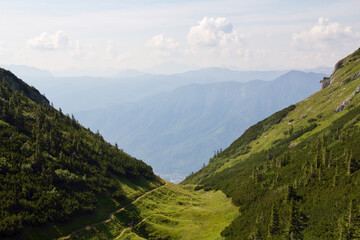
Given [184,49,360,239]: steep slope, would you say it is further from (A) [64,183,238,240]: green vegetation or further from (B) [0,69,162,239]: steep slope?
(B) [0,69,162,239]: steep slope

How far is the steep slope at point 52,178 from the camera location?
8200 centimetres

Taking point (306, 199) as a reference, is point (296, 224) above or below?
below

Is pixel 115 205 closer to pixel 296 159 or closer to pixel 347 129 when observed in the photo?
pixel 296 159

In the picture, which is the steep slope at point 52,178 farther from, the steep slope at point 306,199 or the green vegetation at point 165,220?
the steep slope at point 306,199

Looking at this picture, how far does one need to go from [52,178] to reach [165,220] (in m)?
52.9

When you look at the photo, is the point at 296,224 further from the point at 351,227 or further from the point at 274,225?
the point at 351,227

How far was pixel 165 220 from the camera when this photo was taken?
118m

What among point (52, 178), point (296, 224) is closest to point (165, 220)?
point (52, 178)

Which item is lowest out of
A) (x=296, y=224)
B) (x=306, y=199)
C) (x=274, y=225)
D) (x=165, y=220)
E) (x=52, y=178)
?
(x=296, y=224)

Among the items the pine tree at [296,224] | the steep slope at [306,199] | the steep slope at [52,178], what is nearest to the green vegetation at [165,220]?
the steep slope at [52,178]

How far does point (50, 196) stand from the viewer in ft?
306

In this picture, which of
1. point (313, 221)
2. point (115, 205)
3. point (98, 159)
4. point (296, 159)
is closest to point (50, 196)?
point (115, 205)

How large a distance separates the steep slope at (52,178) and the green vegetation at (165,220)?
19.8ft

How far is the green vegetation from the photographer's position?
321ft
